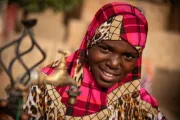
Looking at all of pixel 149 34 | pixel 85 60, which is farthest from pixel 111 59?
pixel 149 34

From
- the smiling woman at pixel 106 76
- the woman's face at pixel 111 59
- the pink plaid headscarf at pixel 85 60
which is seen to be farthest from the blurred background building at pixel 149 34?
the woman's face at pixel 111 59

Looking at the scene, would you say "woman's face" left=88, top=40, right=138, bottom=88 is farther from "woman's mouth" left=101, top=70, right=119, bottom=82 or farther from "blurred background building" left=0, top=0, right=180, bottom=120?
"blurred background building" left=0, top=0, right=180, bottom=120

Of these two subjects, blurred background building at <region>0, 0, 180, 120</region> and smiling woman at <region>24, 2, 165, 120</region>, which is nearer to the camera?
smiling woman at <region>24, 2, 165, 120</region>

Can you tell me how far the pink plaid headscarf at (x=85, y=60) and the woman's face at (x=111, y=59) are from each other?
0.06 metres

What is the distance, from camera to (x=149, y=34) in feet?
23.7

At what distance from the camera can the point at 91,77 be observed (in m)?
1.21

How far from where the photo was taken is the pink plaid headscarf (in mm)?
1139

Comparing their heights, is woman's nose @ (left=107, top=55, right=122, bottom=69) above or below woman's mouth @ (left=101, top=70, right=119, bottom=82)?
above

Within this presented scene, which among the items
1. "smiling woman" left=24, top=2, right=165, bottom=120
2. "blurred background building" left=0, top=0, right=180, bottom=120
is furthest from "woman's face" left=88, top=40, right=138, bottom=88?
"blurred background building" left=0, top=0, right=180, bottom=120

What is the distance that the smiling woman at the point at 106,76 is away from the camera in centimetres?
108

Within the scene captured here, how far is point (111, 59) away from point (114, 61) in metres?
0.01

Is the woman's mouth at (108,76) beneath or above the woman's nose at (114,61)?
beneath

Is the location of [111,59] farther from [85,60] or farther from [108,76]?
[85,60]

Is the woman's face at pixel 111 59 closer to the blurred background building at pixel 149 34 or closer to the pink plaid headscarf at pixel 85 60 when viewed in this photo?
the pink plaid headscarf at pixel 85 60
